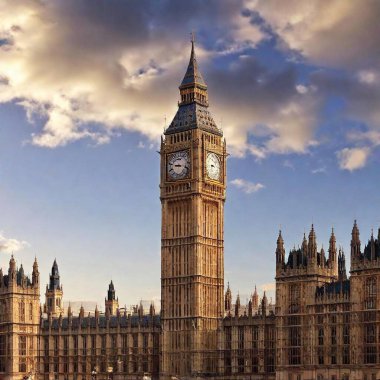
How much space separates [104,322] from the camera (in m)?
186

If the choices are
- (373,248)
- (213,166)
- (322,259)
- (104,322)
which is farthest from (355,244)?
(104,322)

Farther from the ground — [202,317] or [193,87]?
[193,87]

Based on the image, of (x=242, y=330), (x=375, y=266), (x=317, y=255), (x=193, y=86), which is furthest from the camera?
(x=193, y=86)

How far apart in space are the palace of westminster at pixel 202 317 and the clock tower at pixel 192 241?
21 cm

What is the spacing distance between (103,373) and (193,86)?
56.4m

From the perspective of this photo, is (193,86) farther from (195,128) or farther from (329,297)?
(329,297)

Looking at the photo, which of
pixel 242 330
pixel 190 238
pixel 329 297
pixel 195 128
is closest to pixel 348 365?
pixel 329 297

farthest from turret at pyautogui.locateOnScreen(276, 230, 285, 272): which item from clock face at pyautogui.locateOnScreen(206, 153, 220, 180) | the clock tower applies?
clock face at pyautogui.locateOnScreen(206, 153, 220, 180)

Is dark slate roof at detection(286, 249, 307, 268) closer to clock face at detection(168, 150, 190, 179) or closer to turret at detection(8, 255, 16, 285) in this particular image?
clock face at detection(168, 150, 190, 179)

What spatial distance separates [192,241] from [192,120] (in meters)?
21.9

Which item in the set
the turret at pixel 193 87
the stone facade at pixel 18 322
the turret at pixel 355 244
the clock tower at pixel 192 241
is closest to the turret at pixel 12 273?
the stone facade at pixel 18 322

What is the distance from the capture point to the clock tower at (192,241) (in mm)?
167000

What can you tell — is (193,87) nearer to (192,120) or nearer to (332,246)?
(192,120)

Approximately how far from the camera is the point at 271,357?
158 metres
